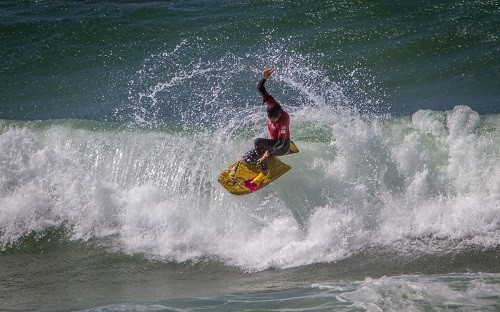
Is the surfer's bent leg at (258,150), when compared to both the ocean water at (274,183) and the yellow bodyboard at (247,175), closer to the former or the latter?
the yellow bodyboard at (247,175)

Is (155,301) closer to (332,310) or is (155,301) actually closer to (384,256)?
(332,310)

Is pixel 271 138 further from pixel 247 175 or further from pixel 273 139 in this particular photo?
pixel 247 175

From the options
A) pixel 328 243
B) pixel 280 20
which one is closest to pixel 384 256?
pixel 328 243

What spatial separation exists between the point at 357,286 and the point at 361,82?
6872 millimetres

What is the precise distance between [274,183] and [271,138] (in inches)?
36.1

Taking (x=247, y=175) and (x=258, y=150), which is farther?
(x=247, y=175)

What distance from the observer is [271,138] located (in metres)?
9.95

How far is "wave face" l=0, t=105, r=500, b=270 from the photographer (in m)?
9.94

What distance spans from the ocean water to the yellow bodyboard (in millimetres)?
410

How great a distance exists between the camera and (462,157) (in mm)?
10750

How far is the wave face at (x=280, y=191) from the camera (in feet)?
32.6

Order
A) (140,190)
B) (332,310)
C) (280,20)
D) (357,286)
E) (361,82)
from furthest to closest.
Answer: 1. (280,20)
2. (361,82)
3. (140,190)
4. (357,286)
5. (332,310)

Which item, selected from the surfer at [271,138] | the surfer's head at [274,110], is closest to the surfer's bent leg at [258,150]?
the surfer at [271,138]

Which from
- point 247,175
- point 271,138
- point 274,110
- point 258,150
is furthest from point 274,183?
point 274,110
